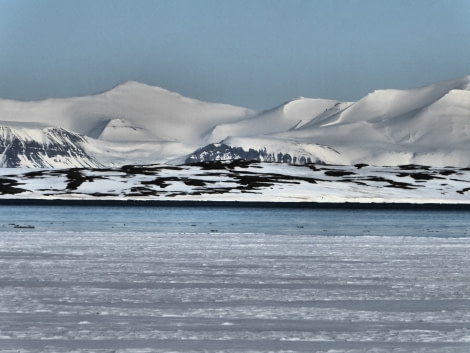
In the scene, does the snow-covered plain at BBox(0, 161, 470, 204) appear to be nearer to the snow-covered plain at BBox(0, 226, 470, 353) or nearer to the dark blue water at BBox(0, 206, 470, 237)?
the dark blue water at BBox(0, 206, 470, 237)

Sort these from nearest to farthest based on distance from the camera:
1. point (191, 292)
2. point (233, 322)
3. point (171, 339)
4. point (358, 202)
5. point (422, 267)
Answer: point (171, 339)
point (233, 322)
point (191, 292)
point (422, 267)
point (358, 202)

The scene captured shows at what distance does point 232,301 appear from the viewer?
58.5 feet

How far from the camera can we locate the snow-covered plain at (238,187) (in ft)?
529

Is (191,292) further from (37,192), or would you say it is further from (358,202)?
(37,192)

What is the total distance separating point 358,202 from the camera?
161 meters

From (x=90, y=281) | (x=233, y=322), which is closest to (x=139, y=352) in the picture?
(x=233, y=322)

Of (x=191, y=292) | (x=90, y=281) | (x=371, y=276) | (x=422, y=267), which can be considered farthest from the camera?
(x=422, y=267)

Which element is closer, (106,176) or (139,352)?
(139,352)

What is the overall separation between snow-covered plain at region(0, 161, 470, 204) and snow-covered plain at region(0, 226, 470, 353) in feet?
427

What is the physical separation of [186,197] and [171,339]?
14854 cm

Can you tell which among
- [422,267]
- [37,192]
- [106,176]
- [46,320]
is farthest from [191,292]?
[106,176]

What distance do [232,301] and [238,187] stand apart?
15680 centimetres

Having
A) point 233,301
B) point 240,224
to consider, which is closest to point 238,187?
point 240,224

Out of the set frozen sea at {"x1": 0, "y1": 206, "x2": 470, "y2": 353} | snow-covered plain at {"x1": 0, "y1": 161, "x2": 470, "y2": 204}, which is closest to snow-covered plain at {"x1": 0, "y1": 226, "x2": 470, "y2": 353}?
frozen sea at {"x1": 0, "y1": 206, "x2": 470, "y2": 353}
